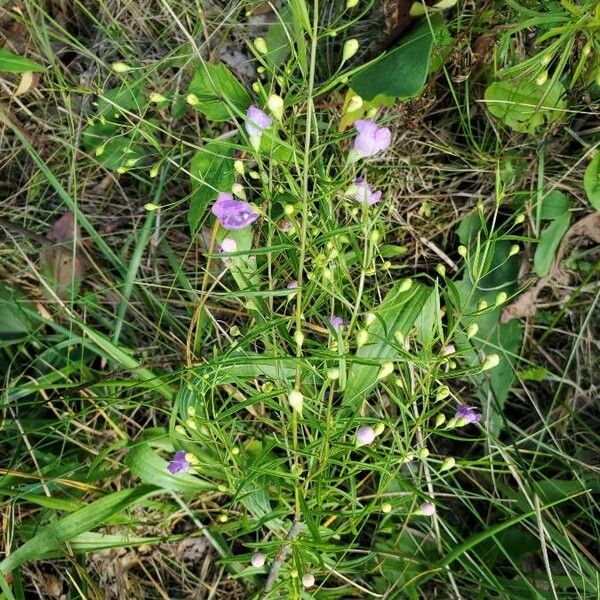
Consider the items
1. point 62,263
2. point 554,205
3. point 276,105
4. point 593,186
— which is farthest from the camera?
point 62,263

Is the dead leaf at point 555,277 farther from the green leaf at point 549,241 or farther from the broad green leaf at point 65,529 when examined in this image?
the broad green leaf at point 65,529

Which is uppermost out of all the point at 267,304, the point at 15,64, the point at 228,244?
the point at 15,64

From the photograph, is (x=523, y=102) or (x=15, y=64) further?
(x=15, y=64)

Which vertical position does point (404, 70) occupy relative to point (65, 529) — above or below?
above


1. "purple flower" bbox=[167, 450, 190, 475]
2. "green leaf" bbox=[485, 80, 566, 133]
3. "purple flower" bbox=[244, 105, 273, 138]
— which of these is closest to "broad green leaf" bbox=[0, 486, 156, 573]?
"purple flower" bbox=[167, 450, 190, 475]

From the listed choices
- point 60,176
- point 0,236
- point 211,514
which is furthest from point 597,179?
point 0,236

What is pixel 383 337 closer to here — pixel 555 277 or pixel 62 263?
pixel 555 277

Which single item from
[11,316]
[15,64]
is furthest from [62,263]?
[15,64]
